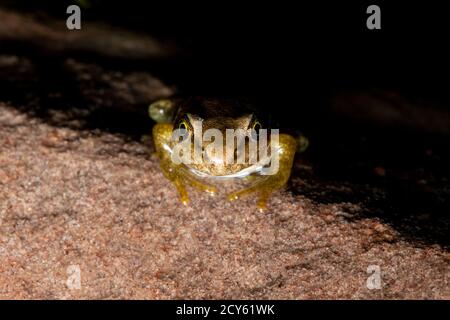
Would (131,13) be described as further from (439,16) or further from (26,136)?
(439,16)

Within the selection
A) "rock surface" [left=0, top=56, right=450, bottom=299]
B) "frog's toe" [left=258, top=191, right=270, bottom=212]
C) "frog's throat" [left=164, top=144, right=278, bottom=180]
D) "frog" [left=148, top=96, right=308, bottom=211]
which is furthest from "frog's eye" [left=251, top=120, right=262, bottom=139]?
"rock surface" [left=0, top=56, right=450, bottom=299]

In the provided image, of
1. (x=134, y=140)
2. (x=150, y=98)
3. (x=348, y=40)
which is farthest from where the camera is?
(x=348, y=40)

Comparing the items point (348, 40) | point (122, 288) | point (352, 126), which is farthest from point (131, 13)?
point (122, 288)

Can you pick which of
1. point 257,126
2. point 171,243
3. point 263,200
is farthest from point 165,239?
point 257,126

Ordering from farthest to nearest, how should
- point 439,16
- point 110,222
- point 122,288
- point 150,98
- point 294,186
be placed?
point 439,16 → point 150,98 → point 294,186 → point 110,222 → point 122,288

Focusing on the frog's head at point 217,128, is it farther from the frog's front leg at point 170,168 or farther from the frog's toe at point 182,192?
the frog's toe at point 182,192

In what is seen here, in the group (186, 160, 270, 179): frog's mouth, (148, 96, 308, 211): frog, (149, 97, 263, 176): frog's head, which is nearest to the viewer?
(149, 97, 263, 176): frog's head

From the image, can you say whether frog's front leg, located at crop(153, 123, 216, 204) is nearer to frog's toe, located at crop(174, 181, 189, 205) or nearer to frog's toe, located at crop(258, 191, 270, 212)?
frog's toe, located at crop(174, 181, 189, 205)

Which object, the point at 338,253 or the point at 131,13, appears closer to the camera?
the point at 338,253
